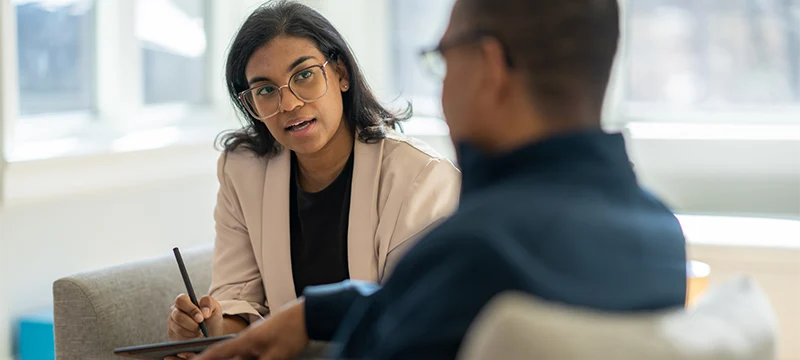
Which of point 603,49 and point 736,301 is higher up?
point 603,49

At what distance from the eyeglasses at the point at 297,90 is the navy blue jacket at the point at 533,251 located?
1065mm

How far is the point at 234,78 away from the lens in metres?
2.19

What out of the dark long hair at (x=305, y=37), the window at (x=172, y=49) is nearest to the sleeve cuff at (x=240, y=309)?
the dark long hair at (x=305, y=37)

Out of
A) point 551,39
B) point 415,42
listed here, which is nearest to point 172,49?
point 415,42

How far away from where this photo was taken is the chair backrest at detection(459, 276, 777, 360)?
2.48 ft

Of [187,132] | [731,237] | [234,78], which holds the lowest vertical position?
[731,237]

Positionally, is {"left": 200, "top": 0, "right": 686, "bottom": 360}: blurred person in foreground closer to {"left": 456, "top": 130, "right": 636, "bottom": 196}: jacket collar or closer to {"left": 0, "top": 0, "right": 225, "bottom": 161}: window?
{"left": 456, "top": 130, "right": 636, "bottom": 196}: jacket collar

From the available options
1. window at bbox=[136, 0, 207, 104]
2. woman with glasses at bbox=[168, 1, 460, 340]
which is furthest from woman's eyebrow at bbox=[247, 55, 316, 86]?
window at bbox=[136, 0, 207, 104]

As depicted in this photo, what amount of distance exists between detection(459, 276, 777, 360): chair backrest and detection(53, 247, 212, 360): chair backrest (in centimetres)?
142

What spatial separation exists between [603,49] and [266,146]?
1.34 m

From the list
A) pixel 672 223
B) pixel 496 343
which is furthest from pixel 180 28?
pixel 496 343

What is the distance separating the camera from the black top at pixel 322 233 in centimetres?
213

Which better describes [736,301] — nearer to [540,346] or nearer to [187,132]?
[540,346]

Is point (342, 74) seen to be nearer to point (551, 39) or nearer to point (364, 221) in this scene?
point (364, 221)
